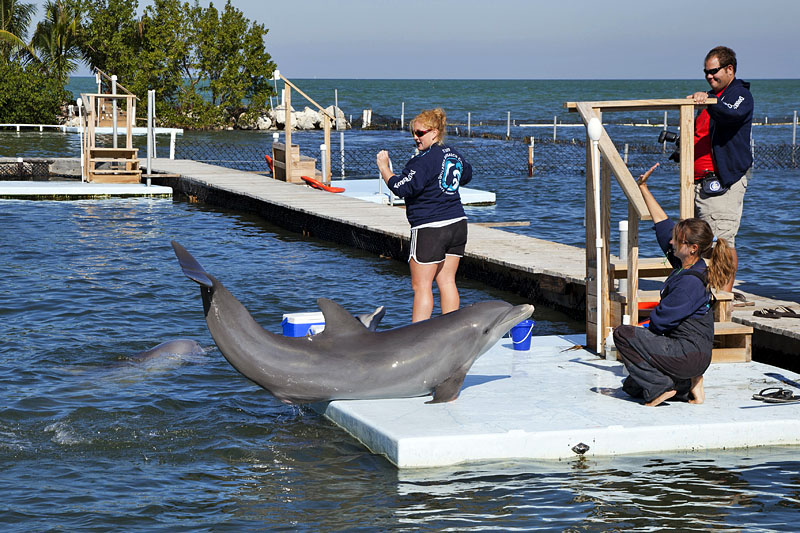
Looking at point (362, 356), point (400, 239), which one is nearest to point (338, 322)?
point (362, 356)

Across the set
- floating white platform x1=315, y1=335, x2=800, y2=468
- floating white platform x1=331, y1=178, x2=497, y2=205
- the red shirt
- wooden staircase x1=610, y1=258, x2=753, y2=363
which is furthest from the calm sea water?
floating white platform x1=331, y1=178, x2=497, y2=205

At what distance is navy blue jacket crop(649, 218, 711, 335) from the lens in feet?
23.2

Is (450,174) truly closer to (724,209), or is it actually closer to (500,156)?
(724,209)

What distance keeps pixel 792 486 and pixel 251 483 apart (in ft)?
11.7

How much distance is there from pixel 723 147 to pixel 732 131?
157mm

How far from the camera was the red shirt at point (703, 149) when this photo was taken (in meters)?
8.85

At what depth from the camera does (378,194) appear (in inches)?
928

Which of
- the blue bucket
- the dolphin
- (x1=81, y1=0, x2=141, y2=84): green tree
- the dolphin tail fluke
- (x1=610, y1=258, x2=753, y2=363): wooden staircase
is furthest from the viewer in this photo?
(x1=81, y1=0, x2=141, y2=84): green tree

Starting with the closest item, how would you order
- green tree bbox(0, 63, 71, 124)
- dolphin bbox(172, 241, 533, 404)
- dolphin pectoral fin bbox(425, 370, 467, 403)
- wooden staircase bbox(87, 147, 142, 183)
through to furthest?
dolphin bbox(172, 241, 533, 404) < dolphin pectoral fin bbox(425, 370, 467, 403) < wooden staircase bbox(87, 147, 142, 183) < green tree bbox(0, 63, 71, 124)

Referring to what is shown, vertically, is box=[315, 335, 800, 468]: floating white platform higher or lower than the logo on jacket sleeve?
lower

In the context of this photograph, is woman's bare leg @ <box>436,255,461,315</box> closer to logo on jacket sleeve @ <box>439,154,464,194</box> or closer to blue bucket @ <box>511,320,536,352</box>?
logo on jacket sleeve @ <box>439,154,464,194</box>

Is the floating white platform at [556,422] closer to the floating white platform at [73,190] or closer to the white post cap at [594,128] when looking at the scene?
the white post cap at [594,128]

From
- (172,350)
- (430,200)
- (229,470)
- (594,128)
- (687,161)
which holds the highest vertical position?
(594,128)

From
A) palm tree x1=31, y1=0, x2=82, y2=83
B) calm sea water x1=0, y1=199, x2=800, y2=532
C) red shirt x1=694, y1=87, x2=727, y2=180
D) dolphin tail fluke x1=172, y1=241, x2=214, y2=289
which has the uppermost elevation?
palm tree x1=31, y1=0, x2=82, y2=83
